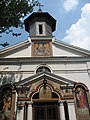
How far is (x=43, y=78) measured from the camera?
43.4 feet

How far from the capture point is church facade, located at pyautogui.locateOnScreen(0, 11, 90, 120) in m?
12.4

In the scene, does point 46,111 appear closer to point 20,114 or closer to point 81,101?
point 20,114

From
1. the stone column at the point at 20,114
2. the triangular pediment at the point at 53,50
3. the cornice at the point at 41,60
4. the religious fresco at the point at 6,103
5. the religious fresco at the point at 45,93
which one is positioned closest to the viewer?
the stone column at the point at 20,114

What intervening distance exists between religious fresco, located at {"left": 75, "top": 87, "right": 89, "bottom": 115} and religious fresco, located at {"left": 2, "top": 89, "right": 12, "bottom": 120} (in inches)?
179

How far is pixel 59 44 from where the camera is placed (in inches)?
691

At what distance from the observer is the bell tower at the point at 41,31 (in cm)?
1733

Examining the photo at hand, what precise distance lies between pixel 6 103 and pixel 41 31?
325 inches

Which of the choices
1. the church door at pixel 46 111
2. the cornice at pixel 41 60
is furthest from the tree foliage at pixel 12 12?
the church door at pixel 46 111

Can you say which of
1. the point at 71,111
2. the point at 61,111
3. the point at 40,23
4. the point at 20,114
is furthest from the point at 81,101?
the point at 40,23

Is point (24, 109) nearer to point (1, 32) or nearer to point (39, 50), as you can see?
point (1, 32)

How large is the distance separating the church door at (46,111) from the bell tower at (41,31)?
17.4 ft

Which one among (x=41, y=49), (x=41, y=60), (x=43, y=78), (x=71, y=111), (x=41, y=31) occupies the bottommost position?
(x=71, y=111)

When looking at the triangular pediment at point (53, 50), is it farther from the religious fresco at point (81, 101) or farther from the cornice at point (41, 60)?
the religious fresco at point (81, 101)

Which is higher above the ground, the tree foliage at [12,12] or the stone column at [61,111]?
the tree foliage at [12,12]
